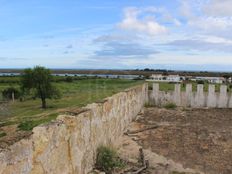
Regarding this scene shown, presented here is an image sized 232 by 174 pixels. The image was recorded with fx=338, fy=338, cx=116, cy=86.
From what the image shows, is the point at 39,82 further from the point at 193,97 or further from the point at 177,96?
the point at 193,97

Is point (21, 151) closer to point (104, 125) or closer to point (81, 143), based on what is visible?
point (81, 143)

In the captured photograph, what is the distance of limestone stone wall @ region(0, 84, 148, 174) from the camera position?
3499 millimetres

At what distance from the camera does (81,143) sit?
19.0 ft

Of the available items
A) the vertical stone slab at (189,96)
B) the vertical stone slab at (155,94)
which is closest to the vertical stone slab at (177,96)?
the vertical stone slab at (189,96)

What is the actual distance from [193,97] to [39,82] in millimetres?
15713

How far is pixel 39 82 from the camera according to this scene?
97.4 feet

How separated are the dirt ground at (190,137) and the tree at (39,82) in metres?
14.5

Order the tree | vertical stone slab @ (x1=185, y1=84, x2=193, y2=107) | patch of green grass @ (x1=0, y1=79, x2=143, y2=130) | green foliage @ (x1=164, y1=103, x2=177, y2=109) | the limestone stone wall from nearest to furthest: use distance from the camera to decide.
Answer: the limestone stone wall, patch of green grass @ (x1=0, y1=79, x2=143, y2=130), green foliage @ (x1=164, y1=103, x2=177, y2=109), vertical stone slab @ (x1=185, y1=84, x2=193, y2=107), the tree

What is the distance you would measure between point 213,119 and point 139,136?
16.6 feet

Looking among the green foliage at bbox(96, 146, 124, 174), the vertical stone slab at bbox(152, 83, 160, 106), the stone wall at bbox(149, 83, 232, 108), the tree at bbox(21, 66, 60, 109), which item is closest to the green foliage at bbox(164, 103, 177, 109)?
the stone wall at bbox(149, 83, 232, 108)

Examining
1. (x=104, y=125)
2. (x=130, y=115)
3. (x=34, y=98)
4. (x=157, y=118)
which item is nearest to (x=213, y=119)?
(x=157, y=118)

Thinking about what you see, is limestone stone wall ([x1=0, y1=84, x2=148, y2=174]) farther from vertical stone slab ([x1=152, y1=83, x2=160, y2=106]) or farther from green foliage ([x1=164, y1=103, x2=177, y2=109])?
vertical stone slab ([x1=152, y1=83, x2=160, y2=106])

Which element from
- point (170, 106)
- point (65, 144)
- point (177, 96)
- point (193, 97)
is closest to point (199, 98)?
point (193, 97)

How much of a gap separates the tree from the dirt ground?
1449 centimetres
